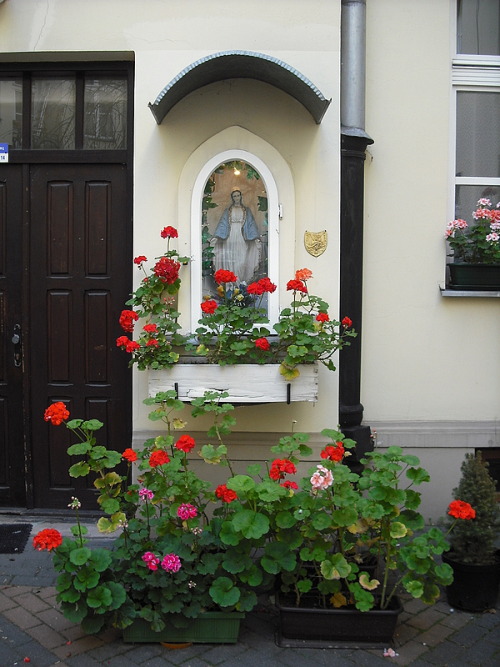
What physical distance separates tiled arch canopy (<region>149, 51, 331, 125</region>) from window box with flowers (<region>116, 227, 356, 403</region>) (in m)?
0.86

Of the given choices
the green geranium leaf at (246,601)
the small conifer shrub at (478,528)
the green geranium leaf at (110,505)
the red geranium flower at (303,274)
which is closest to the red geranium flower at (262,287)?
the red geranium flower at (303,274)

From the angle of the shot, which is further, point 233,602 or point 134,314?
point 134,314

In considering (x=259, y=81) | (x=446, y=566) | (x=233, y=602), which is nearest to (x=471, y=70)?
(x=259, y=81)

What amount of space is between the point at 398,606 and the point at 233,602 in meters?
0.90

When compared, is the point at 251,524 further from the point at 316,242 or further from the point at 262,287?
the point at 316,242

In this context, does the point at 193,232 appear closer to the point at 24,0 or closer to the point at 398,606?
the point at 24,0

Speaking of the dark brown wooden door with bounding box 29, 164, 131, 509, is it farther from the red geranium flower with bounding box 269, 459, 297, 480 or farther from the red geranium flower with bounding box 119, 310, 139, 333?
the red geranium flower with bounding box 269, 459, 297, 480

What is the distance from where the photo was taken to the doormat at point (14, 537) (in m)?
5.04

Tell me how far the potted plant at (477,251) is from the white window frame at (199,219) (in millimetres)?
1334

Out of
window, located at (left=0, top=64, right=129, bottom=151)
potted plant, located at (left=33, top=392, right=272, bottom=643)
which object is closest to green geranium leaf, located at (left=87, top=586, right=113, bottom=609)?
potted plant, located at (left=33, top=392, right=272, bottom=643)

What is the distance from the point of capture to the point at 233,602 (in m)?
3.81

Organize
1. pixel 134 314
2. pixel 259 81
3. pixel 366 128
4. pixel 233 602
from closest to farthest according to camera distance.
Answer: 1. pixel 233 602
2. pixel 134 314
3. pixel 259 81
4. pixel 366 128

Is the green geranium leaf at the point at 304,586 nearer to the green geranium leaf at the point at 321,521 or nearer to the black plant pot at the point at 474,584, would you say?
the green geranium leaf at the point at 321,521

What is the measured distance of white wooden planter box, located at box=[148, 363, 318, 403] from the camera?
190 inches
